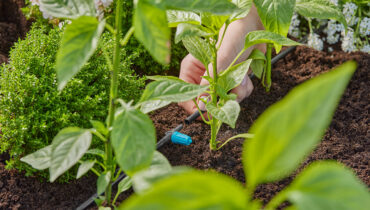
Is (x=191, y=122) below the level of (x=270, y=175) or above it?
below

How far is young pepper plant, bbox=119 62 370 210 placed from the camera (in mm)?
451

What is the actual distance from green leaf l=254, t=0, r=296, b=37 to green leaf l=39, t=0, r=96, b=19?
68cm

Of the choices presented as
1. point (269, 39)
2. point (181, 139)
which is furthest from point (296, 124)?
point (181, 139)

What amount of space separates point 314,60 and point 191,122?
2.45 ft

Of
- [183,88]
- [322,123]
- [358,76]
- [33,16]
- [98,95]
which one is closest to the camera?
[322,123]

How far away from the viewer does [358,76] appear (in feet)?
6.47

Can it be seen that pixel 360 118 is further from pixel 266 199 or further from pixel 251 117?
pixel 266 199

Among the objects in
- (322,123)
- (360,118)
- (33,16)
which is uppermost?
(322,123)

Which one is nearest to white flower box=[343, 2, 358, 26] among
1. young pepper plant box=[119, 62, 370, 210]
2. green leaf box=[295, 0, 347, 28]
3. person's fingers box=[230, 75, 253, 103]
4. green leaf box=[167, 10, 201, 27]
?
green leaf box=[295, 0, 347, 28]

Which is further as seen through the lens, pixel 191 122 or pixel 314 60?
pixel 314 60

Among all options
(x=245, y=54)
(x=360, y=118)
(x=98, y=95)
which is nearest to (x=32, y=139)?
(x=98, y=95)

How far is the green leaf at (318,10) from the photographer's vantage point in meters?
1.59

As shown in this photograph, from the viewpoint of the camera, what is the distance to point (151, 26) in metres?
0.70

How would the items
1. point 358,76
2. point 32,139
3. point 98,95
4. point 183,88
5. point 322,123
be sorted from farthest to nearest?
point 358,76
point 98,95
point 32,139
point 183,88
point 322,123
